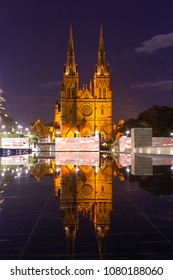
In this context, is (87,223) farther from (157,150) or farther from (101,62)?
(101,62)

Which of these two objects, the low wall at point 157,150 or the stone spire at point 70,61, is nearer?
the low wall at point 157,150

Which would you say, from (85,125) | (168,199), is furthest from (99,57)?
(168,199)

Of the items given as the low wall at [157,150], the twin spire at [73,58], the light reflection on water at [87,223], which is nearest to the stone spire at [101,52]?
the twin spire at [73,58]

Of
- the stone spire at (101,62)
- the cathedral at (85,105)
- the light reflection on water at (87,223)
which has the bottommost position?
the light reflection on water at (87,223)

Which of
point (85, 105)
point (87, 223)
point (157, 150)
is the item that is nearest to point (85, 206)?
point (87, 223)

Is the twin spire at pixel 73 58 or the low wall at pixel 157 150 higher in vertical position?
the twin spire at pixel 73 58

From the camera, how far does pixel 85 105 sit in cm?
12031

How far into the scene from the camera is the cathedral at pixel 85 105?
119 m

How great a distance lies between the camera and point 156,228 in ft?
20.6

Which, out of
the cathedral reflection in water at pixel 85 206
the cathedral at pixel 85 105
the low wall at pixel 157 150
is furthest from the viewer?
the cathedral at pixel 85 105

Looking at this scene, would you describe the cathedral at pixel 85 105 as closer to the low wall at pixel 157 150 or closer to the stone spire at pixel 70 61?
the stone spire at pixel 70 61

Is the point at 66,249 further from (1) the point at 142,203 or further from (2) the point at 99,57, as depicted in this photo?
(2) the point at 99,57

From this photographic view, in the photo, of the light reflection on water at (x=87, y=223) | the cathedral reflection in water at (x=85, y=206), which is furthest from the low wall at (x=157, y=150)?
the light reflection on water at (x=87, y=223)

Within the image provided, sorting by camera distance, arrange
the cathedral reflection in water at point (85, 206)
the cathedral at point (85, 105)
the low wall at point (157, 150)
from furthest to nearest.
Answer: the cathedral at point (85, 105) < the low wall at point (157, 150) < the cathedral reflection in water at point (85, 206)
